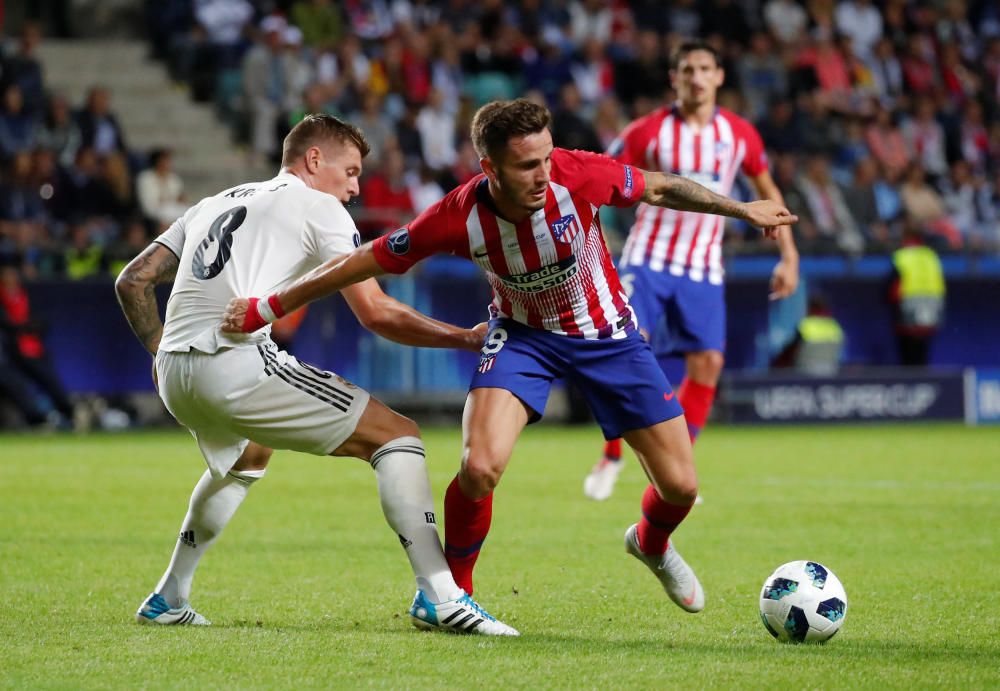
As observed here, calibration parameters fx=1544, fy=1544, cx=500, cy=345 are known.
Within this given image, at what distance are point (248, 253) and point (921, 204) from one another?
15.6 metres

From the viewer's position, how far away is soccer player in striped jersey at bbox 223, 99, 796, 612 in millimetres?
5062

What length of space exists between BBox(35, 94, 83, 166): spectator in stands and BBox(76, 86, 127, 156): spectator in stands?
133 mm

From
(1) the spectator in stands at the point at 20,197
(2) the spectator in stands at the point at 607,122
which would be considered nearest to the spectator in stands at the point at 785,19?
(2) the spectator in stands at the point at 607,122

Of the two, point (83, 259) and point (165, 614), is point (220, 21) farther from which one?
point (165, 614)

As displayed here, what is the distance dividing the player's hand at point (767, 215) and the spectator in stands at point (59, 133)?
12.5 metres

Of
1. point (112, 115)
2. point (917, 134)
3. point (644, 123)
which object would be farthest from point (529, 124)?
point (917, 134)

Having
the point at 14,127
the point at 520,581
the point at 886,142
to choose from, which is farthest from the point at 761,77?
the point at 520,581

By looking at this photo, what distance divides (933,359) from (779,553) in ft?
37.3

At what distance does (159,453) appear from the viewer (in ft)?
41.5

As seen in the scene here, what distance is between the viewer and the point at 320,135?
5.44 metres

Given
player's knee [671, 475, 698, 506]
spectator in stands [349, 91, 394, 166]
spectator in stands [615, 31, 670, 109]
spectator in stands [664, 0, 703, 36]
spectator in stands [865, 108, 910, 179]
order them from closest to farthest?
player's knee [671, 475, 698, 506], spectator in stands [349, 91, 394, 166], spectator in stands [615, 31, 670, 109], spectator in stands [865, 108, 910, 179], spectator in stands [664, 0, 703, 36]

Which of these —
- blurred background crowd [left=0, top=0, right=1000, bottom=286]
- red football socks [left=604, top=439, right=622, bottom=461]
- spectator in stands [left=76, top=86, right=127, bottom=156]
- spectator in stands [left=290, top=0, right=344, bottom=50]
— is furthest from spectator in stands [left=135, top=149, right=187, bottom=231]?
red football socks [left=604, top=439, right=622, bottom=461]

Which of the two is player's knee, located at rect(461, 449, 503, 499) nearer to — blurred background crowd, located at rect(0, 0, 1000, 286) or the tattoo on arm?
the tattoo on arm

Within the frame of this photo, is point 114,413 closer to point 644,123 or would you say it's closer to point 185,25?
point 185,25
